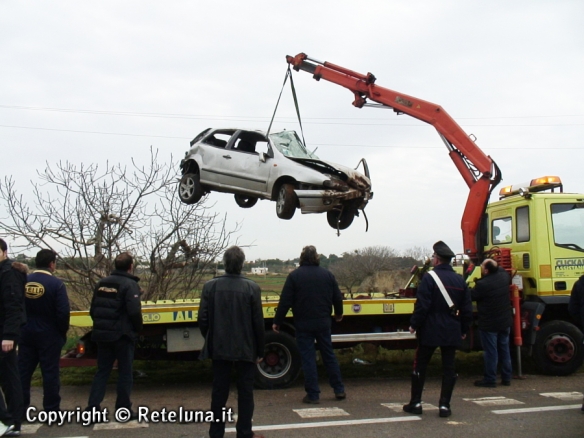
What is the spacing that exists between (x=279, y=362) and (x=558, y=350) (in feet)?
13.2

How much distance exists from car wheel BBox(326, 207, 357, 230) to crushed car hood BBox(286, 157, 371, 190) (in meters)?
0.37

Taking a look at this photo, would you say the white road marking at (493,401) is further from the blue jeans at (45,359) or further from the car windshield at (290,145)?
the blue jeans at (45,359)

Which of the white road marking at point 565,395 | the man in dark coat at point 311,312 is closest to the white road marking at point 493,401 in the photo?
the white road marking at point 565,395

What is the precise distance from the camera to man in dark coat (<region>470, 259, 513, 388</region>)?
812 centimetres

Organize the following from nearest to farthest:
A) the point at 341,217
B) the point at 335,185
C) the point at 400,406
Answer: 1. the point at 400,406
2. the point at 335,185
3. the point at 341,217

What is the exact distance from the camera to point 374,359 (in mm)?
10125

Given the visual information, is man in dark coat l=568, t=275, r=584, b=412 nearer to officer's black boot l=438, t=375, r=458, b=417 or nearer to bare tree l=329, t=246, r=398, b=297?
officer's black boot l=438, t=375, r=458, b=417

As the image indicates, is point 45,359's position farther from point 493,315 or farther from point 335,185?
point 493,315

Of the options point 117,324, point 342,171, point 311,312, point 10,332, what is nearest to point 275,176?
point 342,171

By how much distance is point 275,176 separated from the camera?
8453mm

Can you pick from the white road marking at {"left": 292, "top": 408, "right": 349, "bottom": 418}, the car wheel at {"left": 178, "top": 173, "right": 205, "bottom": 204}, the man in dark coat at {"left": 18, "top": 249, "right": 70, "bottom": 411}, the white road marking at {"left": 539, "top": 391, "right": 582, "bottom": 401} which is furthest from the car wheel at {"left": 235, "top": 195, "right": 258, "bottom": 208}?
the white road marking at {"left": 539, "top": 391, "right": 582, "bottom": 401}

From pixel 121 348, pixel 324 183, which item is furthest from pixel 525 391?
pixel 121 348

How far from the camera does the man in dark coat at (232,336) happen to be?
5137mm

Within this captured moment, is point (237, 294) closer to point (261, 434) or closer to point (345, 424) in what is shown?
point (261, 434)
